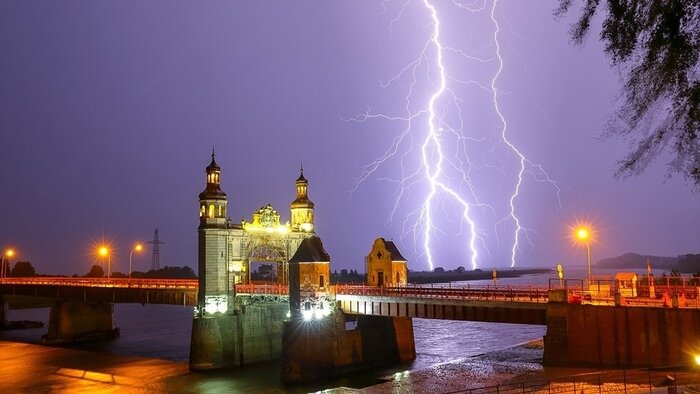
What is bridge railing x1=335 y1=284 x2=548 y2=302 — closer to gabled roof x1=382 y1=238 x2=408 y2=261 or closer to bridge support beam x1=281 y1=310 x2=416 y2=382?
bridge support beam x1=281 y1=310 x2=416 y2=382

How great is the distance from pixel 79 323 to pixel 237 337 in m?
36.5

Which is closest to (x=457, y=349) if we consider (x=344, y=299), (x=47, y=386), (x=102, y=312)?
(x=344, y=299)

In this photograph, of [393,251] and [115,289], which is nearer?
[393,251]

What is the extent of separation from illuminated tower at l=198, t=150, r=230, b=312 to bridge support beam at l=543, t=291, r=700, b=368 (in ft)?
113

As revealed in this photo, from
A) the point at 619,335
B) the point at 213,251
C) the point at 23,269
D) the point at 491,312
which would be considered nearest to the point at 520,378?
the point at 619,335

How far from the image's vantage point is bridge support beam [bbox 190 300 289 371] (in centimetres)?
5578

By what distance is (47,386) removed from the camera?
172ft

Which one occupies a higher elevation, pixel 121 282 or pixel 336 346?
pixel 121 282

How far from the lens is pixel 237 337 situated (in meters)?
58.0

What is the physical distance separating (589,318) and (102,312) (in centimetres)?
7251

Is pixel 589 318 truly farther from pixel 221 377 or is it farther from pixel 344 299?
pixel 221 377

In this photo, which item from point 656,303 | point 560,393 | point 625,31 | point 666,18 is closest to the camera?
point 666,18

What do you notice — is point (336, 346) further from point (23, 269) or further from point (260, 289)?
point (23, 269)

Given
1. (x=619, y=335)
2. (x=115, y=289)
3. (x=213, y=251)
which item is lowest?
(x=619, y=335)
